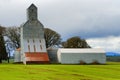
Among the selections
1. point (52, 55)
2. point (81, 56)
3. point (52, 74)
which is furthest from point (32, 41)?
point (52, 74)

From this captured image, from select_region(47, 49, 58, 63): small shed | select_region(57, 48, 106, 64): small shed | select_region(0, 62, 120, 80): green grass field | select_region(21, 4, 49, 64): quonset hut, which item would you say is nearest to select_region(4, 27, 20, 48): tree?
select_region(21, 4, 49, 64): quonset hut

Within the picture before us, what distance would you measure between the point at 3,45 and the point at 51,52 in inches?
707

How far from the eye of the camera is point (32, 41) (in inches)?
4744

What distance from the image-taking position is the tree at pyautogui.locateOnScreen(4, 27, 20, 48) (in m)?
138

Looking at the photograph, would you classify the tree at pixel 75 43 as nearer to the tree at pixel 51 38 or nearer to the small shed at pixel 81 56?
the tree at pixel 51 38

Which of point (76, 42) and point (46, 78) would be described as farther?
point (76, 42)

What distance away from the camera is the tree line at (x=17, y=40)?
414 ft

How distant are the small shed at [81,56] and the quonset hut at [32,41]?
558 centimetres

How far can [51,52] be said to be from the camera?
12262 cm

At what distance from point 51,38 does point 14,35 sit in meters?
17.6

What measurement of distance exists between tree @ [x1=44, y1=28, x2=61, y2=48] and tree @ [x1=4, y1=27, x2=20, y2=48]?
1396 centimetres

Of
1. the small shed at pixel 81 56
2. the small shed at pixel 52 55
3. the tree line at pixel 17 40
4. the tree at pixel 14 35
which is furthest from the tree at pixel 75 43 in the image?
the small shed at pixel 81 56

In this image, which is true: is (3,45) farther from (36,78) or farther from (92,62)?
(36,78)

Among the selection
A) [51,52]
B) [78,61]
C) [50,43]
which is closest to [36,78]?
[78,61]
